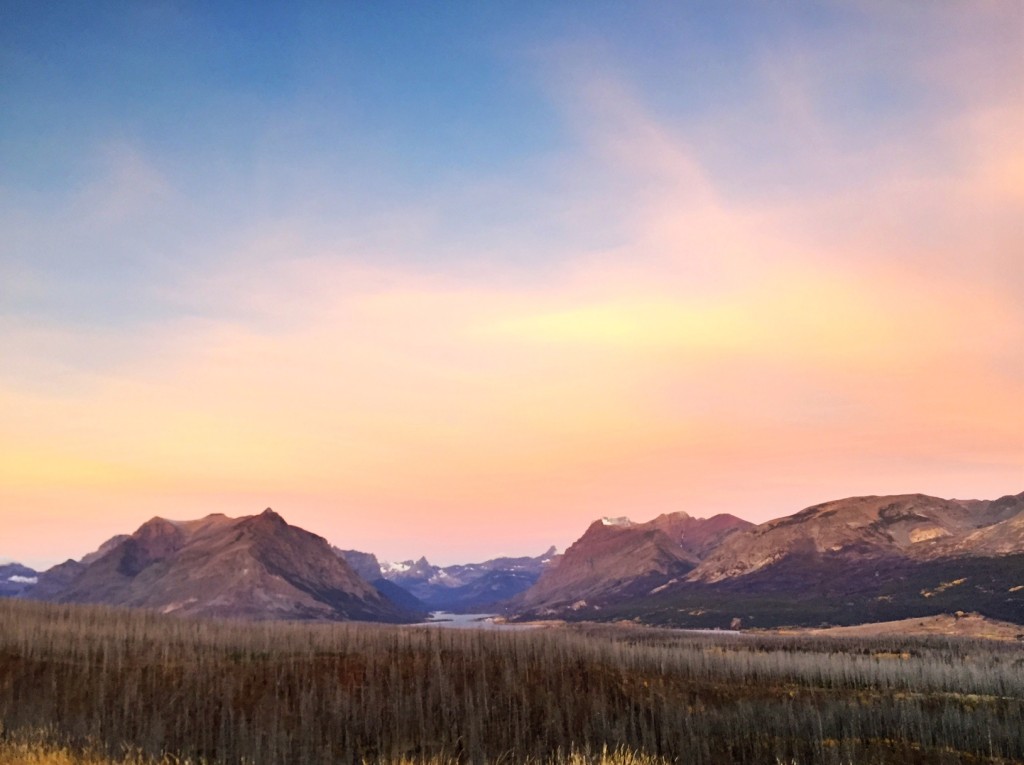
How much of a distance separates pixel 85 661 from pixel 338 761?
2935 cm

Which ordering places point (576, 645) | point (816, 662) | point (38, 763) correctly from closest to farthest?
point (38, 763) → point (576, 645) → point (816, 662)

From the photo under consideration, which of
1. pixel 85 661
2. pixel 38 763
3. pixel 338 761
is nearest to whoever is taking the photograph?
pixel 38 763

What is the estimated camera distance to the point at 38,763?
83.9ft

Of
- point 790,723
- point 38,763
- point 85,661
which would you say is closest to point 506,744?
point 790,723

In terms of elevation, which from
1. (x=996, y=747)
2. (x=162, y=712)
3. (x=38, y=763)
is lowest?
(x=996, y=747)

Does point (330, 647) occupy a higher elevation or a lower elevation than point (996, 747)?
higher

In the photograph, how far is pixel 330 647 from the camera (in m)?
97.1

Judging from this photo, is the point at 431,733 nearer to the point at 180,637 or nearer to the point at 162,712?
the point at 162,712

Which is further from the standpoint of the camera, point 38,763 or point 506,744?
point 506,744

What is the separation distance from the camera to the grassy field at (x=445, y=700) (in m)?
66.5

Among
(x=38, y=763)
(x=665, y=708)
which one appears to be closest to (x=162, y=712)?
(x=665, y=708)

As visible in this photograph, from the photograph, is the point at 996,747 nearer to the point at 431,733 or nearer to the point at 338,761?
the point at 431,733

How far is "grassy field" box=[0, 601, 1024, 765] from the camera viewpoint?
66.5 metres

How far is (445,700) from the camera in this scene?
7919 cm
